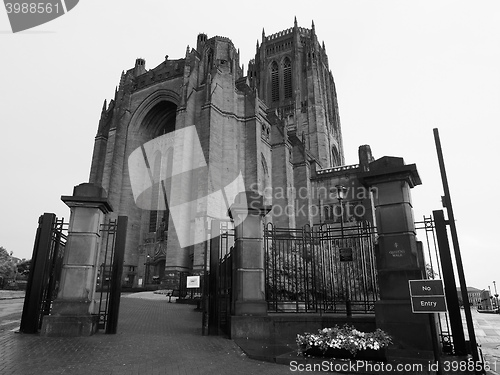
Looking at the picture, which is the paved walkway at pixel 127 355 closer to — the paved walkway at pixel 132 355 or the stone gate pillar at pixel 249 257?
the paved walkway at pixel 132 355

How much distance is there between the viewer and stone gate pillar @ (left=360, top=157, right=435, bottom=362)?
6023 millimetres

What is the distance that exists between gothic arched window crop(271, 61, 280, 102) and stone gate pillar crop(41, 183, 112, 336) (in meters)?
57.0

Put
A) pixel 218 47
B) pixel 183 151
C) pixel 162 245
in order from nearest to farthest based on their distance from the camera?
pixel 183 151, pixel 162 245, pixel 218 47

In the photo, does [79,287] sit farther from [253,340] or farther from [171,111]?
[171,111]

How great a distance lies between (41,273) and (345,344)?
6991mm

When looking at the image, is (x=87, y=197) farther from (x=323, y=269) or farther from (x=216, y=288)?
(x=323, y=269)

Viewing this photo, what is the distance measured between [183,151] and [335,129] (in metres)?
41.3

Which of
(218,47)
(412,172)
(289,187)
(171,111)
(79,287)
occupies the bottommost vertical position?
(79,287)

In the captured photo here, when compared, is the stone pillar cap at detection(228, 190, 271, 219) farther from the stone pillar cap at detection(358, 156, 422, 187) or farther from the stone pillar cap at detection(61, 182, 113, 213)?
the stone pillar cap at detection(61, 182, 113, 213)

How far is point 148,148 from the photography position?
37531 mm

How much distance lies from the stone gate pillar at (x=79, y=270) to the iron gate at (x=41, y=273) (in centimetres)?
45

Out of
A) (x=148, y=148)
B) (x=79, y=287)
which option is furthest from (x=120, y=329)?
(x=148, y=148)

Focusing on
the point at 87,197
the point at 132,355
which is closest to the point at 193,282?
the point at 87,197

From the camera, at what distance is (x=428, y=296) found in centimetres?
513
